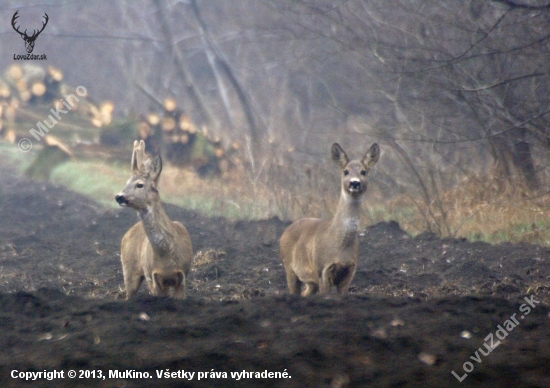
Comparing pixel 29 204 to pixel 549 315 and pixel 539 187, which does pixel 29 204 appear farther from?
pixel 549 315

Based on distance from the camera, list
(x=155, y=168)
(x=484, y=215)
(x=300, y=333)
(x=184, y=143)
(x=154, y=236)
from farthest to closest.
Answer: (x=184, y=143)
(x=484, y=215)
(x=155, y=168)
(x=154, y=236)
(x=300, y=333)

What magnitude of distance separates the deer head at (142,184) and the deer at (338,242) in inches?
67.1

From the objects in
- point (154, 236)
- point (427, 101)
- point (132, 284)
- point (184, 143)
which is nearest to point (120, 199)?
point (154, 236)

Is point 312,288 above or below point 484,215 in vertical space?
below

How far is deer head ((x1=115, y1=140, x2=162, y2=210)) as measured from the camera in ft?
22.4


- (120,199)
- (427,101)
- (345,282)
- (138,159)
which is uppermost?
(427,101)

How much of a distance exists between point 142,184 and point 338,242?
204 cm

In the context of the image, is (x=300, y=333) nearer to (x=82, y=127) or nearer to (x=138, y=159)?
(x=138, y=159)

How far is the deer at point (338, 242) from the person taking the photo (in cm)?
695

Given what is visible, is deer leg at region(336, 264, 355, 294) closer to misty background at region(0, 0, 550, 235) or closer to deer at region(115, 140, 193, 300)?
deer at region(115, 140, 193, 300)

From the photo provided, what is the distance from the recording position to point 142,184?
6949 millimetres

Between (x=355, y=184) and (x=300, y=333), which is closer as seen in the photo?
(x=300, y=333)

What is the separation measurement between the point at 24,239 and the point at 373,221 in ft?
21.2

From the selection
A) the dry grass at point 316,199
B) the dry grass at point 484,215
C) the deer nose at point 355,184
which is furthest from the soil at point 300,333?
the dry grass at point 484,215
